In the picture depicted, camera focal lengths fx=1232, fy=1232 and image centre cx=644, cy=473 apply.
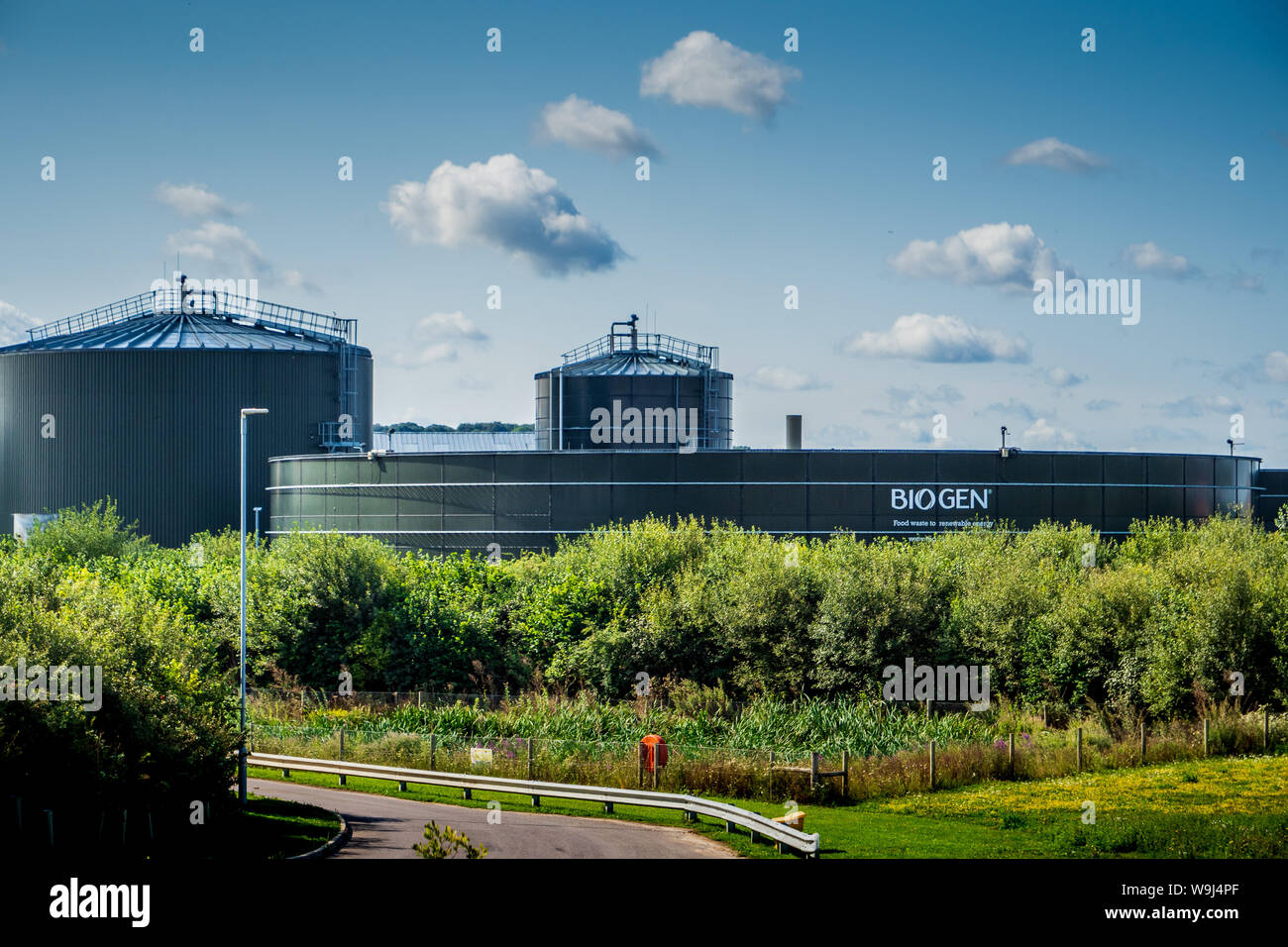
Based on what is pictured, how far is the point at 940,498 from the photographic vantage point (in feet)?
191

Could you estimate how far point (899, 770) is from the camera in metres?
29.5

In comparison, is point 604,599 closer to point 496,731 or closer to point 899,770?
point 496,731

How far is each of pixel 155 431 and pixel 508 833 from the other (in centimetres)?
5456

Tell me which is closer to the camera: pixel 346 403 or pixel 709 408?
pixel 709 408

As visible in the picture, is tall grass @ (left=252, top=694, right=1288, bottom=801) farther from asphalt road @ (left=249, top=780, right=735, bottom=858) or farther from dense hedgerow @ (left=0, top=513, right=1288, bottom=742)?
asphalt road @ (left=249, top=780, right=735, bottom=858)

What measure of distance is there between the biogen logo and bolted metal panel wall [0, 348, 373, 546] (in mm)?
36122

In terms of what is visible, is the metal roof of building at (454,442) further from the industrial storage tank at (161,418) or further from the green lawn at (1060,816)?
the green lawn at (1060,816)

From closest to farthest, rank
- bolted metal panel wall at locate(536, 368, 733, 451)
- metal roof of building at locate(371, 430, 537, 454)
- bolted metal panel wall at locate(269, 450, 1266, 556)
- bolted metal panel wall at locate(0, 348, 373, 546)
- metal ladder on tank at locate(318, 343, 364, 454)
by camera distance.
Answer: bolted metal panel wall at locate(269, 450, 1266, 556)
bolted metal panel wall at locate(536, 368, 733, 451)
bolted metal panel wall at locate(0, 348, 373, 546)
metal ladder on tank at locate(318, 343, 364, 454)
metal roof of building at locate(371, 430, 537, 454)

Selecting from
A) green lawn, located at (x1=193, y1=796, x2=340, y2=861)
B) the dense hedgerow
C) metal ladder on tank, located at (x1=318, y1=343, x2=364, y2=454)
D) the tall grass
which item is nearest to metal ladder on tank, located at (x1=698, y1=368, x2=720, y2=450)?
the dense hedgerow

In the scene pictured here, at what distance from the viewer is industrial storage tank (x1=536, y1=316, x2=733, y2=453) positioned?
229 feet

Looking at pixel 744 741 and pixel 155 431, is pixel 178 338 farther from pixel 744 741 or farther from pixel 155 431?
pixel 744 741

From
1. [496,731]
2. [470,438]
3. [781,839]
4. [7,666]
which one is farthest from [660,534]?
[470,438]

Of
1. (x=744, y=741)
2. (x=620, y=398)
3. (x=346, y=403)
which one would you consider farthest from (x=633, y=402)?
(x=744, y=741)

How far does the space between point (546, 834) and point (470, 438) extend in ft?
220
